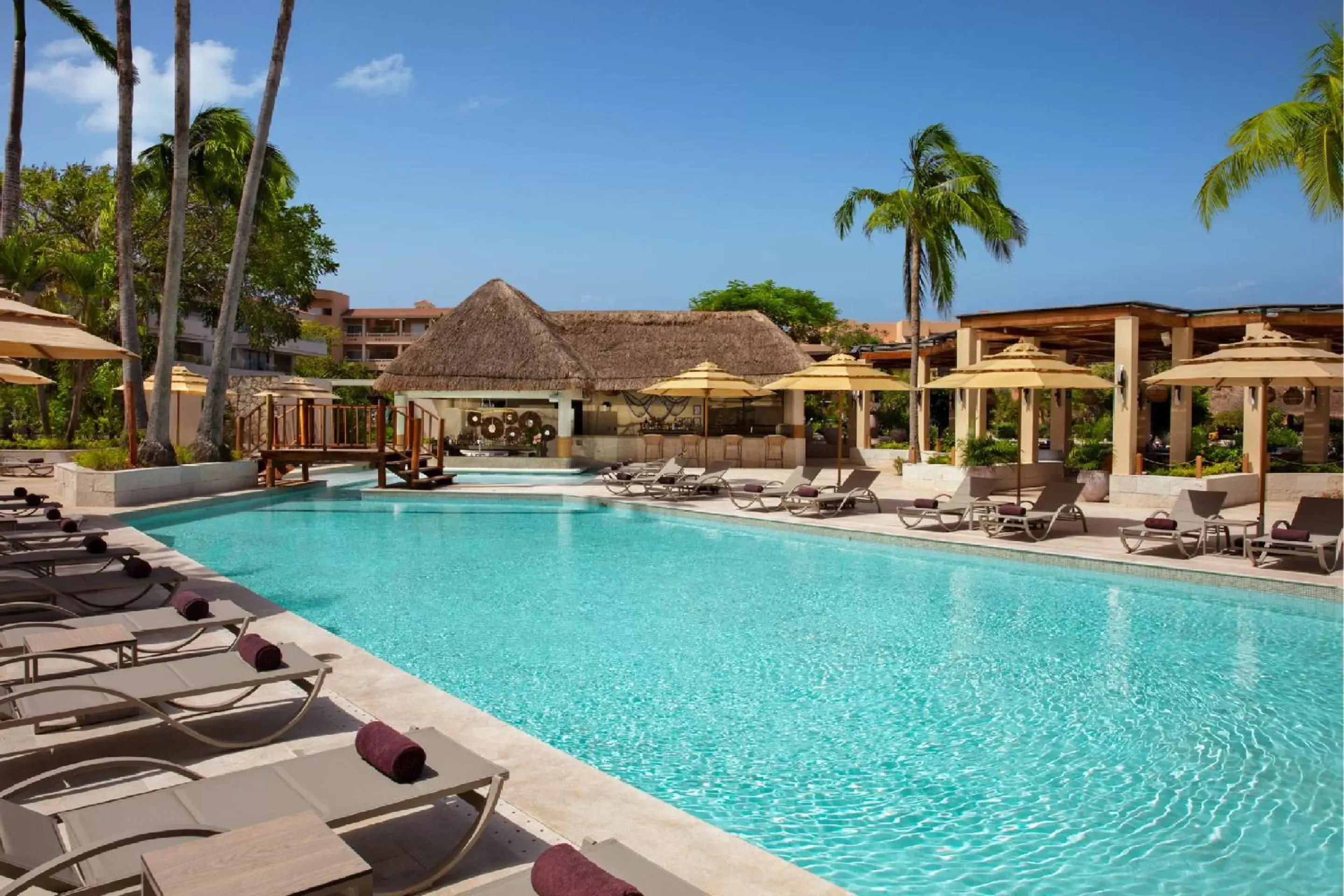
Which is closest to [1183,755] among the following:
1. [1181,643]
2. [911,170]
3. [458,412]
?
[1181,643]

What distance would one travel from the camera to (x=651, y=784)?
4551mm

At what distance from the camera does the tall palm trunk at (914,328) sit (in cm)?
2000

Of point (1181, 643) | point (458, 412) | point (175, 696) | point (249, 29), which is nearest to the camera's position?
point (175, 696)

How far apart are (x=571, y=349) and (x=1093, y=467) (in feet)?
49.4

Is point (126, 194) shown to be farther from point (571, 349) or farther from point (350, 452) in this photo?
point (571, 349)

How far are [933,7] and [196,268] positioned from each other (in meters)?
22.2

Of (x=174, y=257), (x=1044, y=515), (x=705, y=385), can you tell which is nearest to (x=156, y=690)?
(x=1044, y=515)

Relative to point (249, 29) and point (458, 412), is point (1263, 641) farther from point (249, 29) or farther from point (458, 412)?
point (458, 412)

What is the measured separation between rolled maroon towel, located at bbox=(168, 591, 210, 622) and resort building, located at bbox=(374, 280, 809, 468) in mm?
18453

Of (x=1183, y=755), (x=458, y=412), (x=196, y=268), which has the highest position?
(x=196, y=268)

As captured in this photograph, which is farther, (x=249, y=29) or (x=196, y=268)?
(x=196, y=268)

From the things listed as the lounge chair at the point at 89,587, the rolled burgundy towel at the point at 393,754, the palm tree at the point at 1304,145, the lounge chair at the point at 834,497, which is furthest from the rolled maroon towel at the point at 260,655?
the palm tree at the point at 1304,145

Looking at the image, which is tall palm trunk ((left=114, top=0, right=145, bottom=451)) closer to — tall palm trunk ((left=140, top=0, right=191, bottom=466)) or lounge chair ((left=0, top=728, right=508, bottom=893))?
tall palm trunk ((left=140, top=0, right=191, bottom=466))

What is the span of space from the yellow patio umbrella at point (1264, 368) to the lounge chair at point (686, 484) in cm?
794
